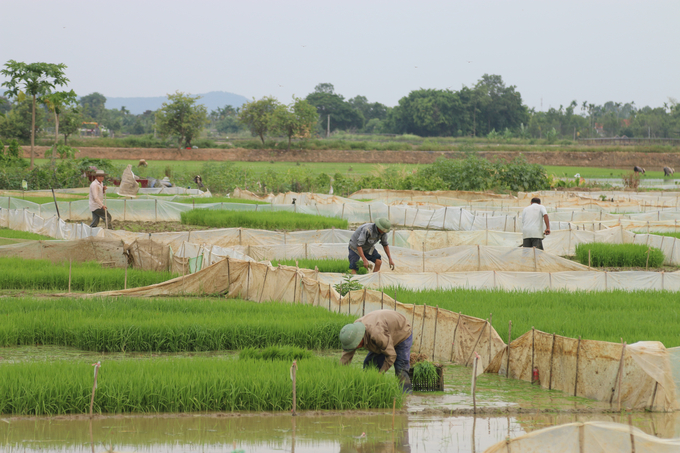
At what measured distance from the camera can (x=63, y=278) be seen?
33.2 feet

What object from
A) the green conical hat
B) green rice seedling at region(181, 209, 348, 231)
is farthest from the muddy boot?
green rice seedling at region(181, 209, 348, 231)

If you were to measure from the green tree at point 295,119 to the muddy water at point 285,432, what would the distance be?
165 feet

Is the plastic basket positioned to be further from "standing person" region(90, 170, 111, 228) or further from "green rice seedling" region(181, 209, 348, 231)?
"green rice seedling" region(181, 209, 348, 231)

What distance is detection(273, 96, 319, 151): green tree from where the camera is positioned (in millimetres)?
54688

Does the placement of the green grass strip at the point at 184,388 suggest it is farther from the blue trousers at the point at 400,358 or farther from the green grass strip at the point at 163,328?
the green grass strip at the point at 163,328

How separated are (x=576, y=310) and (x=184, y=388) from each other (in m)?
4.95

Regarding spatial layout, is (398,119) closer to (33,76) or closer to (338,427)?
(33,76)

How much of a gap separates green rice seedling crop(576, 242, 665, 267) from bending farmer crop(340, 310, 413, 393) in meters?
7.58

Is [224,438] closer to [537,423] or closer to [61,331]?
[537,423]

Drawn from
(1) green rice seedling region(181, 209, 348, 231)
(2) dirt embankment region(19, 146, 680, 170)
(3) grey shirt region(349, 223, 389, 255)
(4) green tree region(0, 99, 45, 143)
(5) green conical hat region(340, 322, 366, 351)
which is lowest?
(1) green rice seedling region(181, 209, 348, 231)

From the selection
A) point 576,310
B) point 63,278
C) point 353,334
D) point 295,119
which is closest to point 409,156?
point 295,119

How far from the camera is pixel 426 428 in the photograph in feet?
16.5

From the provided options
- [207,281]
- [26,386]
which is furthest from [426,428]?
[207,281]

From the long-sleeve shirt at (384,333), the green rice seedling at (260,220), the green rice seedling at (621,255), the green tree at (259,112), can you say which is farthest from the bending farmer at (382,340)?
the green tree at (259,112)
